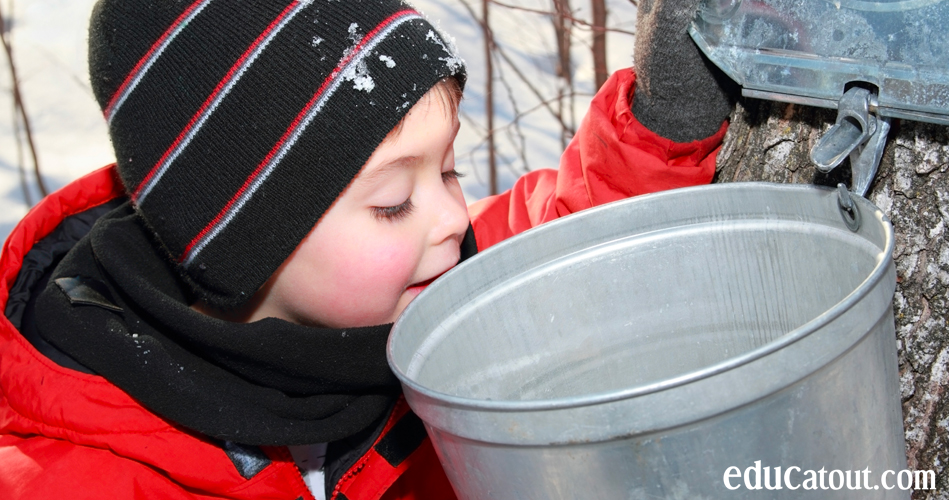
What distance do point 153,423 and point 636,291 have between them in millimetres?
804

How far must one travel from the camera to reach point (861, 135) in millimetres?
935

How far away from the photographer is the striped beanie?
3.86 feet

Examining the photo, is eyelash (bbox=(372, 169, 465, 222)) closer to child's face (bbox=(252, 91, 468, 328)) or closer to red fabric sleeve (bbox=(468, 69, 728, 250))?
child's face (bbox=(252, 91, 468, 328))

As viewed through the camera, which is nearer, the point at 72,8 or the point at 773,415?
the point at 773,415

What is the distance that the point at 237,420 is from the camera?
1279 mm

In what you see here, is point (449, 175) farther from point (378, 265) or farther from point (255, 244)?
point (255, 244)

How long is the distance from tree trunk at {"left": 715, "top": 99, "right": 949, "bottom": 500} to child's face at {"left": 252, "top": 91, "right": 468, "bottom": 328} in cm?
51

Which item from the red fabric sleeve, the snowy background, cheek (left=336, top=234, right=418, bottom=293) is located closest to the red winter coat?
the red fabric sleeve

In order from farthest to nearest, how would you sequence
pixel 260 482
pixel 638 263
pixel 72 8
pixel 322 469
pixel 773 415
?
pixel 72 8
pixel 322 469
pixel 260 482
pixel 638 263
pixel 773 415

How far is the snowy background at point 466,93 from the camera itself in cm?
429

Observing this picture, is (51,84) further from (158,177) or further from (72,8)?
(158,177)

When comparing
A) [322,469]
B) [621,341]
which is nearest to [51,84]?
[322,469]

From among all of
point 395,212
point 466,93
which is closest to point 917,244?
point 395,212

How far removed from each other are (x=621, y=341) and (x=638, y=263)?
0.43 feet
